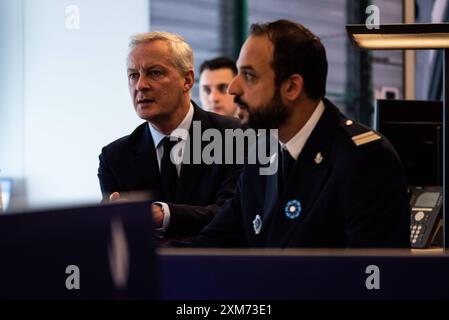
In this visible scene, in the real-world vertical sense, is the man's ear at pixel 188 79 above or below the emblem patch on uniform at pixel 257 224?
above

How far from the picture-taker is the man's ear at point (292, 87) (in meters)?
2.11

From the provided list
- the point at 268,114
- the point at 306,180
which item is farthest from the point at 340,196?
the point at 268,114

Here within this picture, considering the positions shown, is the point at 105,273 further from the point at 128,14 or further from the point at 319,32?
the point at 319,32

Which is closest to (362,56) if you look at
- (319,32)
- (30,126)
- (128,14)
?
(319,32)

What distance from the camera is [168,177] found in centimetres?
260

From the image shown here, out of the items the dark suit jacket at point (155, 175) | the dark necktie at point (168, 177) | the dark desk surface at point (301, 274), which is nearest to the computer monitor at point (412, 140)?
the dark suit jacket at point (155, 175)

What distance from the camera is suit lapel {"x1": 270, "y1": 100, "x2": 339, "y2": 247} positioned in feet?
6.28

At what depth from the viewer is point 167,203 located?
249 cm

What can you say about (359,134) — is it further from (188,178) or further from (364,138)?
(188,178)

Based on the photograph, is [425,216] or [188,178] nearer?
[188,178]

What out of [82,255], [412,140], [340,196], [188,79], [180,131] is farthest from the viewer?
[412,140]

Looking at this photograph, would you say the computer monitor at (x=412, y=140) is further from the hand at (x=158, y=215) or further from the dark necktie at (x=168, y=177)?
the hand at (x=158, y=215)

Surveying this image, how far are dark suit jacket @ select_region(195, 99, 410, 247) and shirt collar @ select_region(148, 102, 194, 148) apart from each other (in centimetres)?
69

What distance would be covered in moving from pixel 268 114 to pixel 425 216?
1.05m
